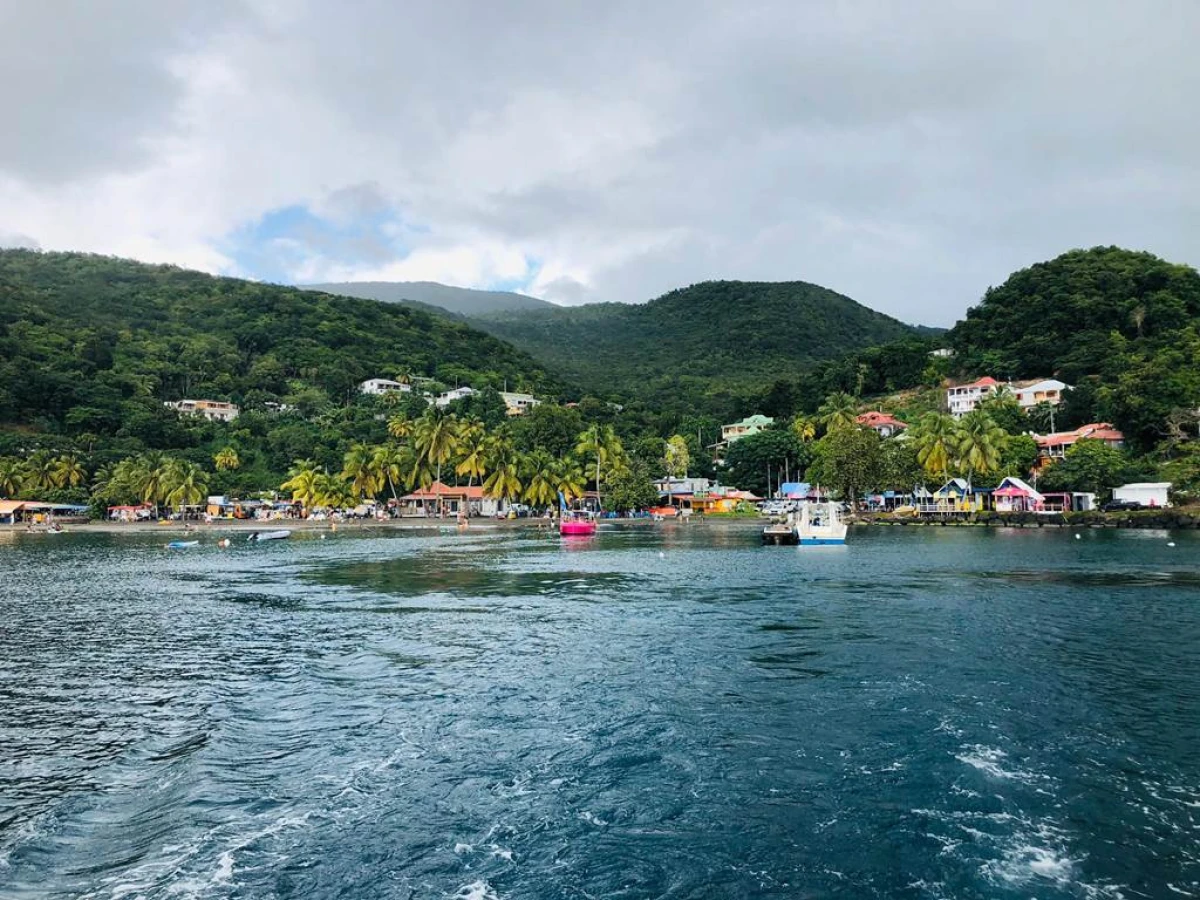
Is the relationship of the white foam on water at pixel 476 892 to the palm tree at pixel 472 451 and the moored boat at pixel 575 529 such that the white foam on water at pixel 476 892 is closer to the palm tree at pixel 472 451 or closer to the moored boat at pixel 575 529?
the moored boat at pixel 575 529

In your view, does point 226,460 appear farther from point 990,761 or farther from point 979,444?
point 990,761

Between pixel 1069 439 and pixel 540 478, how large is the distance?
2649 inches

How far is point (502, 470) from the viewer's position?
100938mm

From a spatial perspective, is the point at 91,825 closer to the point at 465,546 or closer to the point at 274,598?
the point at 274,598

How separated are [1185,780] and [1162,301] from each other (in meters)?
135

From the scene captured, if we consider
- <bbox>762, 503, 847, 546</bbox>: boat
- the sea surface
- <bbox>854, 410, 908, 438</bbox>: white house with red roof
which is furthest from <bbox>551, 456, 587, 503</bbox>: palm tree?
the sea surface

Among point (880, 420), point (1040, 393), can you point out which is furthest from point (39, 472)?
point (1040, 393)

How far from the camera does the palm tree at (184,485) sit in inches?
4023

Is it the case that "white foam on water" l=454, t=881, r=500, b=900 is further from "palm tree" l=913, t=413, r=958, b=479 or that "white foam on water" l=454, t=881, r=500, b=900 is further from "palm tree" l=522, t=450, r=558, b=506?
"palm tree" l=522, t=450, r=558, b=506

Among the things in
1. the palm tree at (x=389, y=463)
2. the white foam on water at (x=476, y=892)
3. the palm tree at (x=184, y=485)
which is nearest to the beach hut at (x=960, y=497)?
the palm tree at (x=389, y=463)

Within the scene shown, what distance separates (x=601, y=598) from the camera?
29.2m

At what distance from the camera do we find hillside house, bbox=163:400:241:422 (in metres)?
137

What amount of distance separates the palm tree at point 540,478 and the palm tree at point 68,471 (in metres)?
67.3

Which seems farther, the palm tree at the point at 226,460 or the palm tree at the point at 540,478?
the palm tree at the point at 226,460
